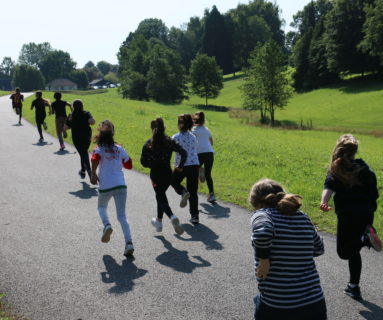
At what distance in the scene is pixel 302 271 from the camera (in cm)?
305

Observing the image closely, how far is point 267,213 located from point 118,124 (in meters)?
23.5

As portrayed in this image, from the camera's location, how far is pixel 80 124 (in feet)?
36.0

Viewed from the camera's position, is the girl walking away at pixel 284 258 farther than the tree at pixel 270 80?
No

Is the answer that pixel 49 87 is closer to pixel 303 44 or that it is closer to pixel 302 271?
pixel 303 44

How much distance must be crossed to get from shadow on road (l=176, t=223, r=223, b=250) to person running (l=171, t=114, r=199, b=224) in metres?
0.24

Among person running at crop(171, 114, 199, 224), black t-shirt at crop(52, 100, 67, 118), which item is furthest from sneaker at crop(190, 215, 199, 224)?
black t-shirt at crop(52, 100, 67, 118)

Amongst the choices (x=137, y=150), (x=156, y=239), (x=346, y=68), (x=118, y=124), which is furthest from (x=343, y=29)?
(x=156, y=239)

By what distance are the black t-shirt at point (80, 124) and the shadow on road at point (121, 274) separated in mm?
5560

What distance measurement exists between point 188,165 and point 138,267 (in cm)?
241

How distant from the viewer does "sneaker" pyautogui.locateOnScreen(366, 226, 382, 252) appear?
4.46 metres

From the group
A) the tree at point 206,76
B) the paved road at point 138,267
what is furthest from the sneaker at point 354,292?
the tree at point 206,76

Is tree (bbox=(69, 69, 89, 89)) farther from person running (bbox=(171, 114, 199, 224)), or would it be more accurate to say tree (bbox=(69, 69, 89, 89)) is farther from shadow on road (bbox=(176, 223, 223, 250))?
shadow on road (bbox=(176, 223, 223, 250))

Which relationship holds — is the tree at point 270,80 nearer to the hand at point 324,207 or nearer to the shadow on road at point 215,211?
the shadow on road at point 215,211

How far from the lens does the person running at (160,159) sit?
22.0 feet
